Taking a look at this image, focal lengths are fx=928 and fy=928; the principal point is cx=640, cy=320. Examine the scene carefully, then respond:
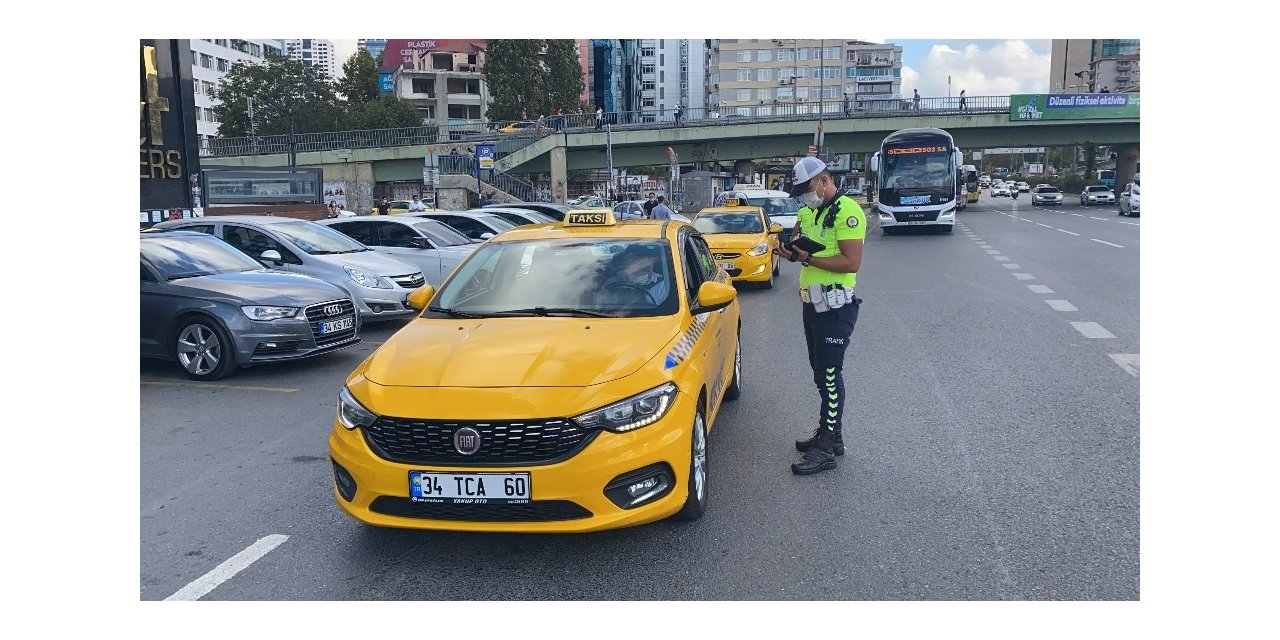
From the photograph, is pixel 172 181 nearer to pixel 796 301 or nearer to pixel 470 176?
pixel 796 301

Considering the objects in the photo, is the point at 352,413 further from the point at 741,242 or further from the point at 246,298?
the point at 741,242

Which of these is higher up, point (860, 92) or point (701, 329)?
point (860, 92)

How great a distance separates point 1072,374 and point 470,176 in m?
42.6

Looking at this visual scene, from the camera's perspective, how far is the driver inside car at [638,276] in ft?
16.8

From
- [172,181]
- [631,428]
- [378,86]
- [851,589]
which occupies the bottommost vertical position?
[851,589]

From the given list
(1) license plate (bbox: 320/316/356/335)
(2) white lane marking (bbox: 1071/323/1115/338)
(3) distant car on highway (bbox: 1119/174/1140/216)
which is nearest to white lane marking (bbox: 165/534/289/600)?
(1) license plate (bbox: 320/316/356/335)

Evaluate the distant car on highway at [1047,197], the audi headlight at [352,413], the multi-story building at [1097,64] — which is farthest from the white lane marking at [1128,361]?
the multi-story building at [1097,64]

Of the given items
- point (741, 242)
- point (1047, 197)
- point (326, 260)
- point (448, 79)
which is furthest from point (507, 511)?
point (448, 79)

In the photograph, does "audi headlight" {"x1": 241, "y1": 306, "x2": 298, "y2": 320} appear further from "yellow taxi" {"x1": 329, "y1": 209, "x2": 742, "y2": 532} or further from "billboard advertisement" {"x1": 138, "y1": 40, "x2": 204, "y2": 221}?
"billboard advertisement" {"x1": 138, "y1": 40, "x2": 204, "y2": 221}

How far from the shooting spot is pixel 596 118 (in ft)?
167

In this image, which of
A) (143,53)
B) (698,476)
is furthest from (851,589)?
(143,53)

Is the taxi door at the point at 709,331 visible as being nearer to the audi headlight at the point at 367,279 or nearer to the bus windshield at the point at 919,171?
the audi headlight at the point at 367,279

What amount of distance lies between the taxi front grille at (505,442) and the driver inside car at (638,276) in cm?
137

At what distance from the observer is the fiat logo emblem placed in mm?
3799
